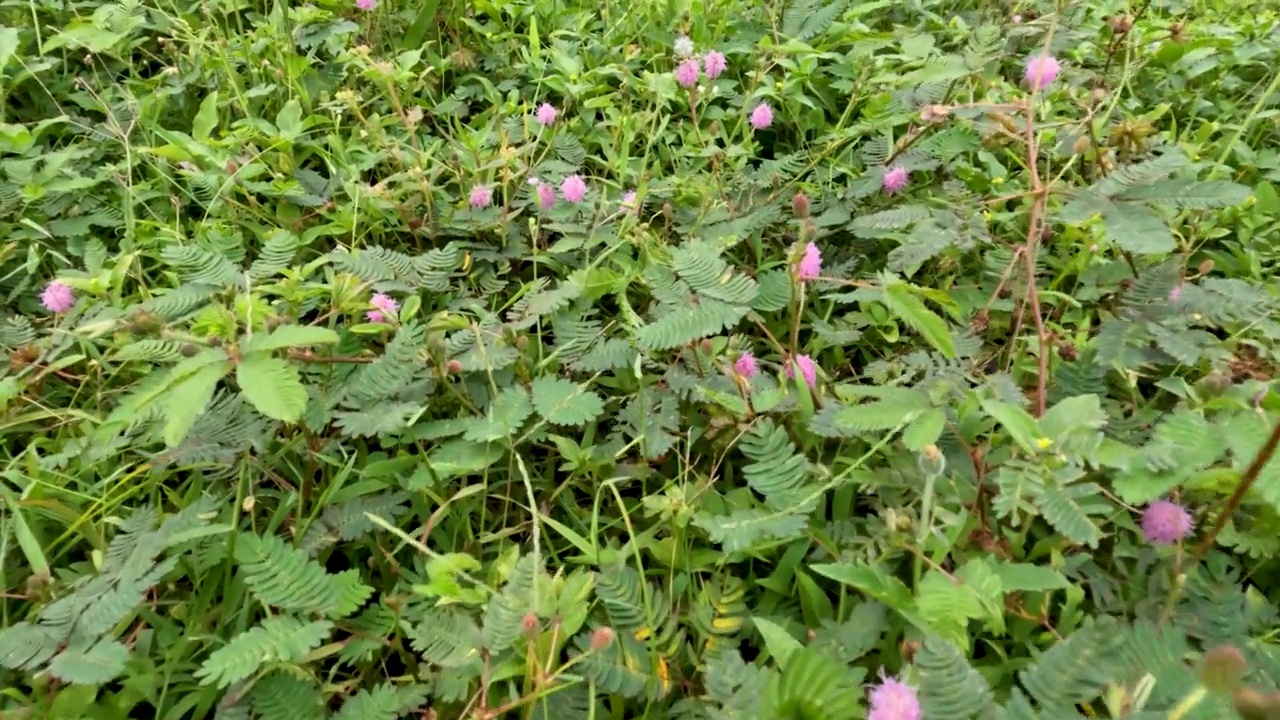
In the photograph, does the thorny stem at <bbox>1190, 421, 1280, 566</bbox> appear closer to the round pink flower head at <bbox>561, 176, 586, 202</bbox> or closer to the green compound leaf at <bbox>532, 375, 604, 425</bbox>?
the green compound leaf at <bbox>532, 375, 604, 425</bbox>

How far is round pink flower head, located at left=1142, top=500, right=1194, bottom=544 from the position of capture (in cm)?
112

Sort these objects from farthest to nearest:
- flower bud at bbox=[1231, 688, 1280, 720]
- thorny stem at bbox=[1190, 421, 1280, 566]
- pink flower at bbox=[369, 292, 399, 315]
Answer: pink flower at bbox=[369, 292, 399, 315] < thorny stem at bbox=[1190, 421, 1280, 566] < flower bud at bbox=[1231, 688, 1280, 720]

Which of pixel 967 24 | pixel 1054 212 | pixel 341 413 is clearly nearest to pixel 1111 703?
pixel 1054 212

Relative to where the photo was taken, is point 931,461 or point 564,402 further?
point 564,402

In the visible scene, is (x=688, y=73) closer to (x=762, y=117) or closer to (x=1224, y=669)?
(x=762, y=117)

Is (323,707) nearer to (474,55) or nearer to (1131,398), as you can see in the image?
(1131,398)

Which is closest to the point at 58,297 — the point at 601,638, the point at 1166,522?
the point at 601,638

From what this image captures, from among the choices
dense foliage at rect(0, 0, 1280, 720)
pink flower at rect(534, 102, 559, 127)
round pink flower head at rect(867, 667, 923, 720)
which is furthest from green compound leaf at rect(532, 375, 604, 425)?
pink flower at rect(534, 102, 559, 127)

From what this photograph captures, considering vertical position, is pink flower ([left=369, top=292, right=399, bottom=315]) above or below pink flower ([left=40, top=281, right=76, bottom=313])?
above

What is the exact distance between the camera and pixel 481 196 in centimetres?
170

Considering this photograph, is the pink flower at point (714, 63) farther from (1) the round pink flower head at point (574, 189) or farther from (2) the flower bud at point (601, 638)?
(2) the flower bud at point (601, 638)

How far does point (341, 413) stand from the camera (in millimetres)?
1338

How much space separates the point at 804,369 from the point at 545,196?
0.69 meters

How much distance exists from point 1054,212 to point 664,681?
1.09 m
